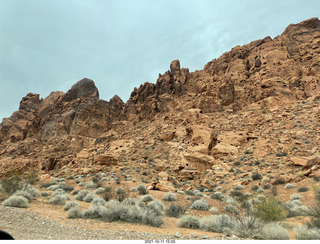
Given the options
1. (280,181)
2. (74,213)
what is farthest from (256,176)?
(74,213)

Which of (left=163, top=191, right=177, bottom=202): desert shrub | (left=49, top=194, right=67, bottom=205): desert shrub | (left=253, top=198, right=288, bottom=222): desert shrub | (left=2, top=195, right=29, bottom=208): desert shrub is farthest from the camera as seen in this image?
(left=163, top=191, right=177, bottom=202): desert shrub

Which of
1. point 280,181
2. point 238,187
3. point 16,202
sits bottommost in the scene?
point 238,187

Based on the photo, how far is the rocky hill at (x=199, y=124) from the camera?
24.1 meters

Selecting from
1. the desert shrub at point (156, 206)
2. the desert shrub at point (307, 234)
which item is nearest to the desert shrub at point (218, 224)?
the desert shrub at point (307, 234)

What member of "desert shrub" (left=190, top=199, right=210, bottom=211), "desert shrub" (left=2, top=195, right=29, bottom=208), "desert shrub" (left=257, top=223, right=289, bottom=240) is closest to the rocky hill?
"desert shrub" (left=190, top=199, right=210, bottom=211)

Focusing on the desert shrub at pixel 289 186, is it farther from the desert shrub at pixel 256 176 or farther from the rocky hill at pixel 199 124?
the desert shrub at pixel 256 176

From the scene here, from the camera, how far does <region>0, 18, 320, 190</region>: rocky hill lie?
79.1 feet

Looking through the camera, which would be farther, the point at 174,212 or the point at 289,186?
the point at 289,186

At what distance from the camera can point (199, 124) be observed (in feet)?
111

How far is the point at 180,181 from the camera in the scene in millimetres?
22891

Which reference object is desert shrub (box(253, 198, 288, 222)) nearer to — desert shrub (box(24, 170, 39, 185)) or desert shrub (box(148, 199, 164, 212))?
desert shrub (box(148, 199, 164, 212))

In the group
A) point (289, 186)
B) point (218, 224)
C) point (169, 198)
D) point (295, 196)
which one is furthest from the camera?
point (289, 186)

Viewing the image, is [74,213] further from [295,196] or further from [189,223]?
[295,196]
